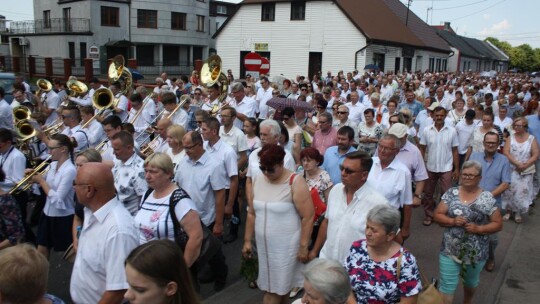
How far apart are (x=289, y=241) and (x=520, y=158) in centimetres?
546

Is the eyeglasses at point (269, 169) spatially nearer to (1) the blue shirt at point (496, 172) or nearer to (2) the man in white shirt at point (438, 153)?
(1) the blue shirt at point (496, 172)

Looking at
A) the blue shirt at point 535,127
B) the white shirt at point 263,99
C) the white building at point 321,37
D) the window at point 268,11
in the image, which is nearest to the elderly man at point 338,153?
the blue shirt at point 535,127

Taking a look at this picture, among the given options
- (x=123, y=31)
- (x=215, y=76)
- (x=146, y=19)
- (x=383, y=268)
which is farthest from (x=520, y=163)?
(x=146, y=19)

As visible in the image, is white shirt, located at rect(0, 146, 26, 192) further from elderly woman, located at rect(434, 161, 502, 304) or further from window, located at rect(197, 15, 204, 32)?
window, located at rect(197, 15, 204, 32)

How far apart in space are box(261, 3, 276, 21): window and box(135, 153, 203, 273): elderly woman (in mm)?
32311

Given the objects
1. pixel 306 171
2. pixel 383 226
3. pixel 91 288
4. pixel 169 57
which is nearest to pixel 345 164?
pixel 383 226

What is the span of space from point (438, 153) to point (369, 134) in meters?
1.20

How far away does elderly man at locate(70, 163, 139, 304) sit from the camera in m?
2.95

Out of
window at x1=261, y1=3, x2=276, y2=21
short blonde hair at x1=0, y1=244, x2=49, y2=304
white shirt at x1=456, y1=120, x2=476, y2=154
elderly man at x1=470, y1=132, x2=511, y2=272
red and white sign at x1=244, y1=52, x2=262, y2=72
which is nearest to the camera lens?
short blonde hair at x1=0, y1=244, x2=49, y2=304

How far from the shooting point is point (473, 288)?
15.3ft

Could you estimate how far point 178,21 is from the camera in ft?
149

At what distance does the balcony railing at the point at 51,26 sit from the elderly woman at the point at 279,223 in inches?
1579

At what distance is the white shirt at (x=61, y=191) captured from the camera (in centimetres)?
496

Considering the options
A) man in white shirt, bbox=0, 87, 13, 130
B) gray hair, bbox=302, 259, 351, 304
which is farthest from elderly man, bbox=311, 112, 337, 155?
man in white shirt, bbox=0, 87, 13, 130
